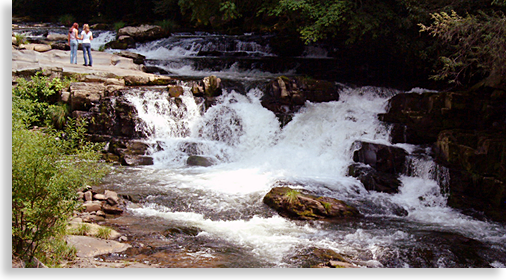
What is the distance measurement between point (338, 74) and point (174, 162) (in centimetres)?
768

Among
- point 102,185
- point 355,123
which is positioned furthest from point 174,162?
point 355,123

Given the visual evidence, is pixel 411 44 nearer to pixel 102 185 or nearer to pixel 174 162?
pixel 174 162

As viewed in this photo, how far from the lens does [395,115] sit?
1178cm

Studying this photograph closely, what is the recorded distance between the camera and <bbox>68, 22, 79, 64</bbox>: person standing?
552 inches

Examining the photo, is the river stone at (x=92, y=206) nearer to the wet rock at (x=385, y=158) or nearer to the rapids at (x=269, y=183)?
the rapids at (x=269, y=183)

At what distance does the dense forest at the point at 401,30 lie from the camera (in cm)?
975

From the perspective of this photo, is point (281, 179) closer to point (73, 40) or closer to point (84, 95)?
point (84, 95)

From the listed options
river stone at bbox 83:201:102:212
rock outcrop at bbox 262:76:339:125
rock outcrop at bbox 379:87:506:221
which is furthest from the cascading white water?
river stone at bbox 83:201:102:212

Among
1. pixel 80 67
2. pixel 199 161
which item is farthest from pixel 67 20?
pixel 199 161

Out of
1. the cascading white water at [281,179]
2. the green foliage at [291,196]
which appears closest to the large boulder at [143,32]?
the cascading white water at [281,179]

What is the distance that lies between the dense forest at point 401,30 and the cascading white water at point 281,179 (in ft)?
6.73

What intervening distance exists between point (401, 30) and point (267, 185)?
8.16 metres

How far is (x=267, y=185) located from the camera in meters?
9.70

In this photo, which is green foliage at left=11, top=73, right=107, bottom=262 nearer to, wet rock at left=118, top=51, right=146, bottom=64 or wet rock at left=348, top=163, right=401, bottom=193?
wet rock at left=348, top=163, right=401, bottom=193
